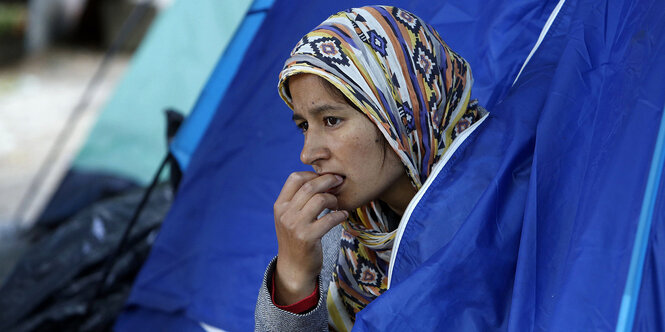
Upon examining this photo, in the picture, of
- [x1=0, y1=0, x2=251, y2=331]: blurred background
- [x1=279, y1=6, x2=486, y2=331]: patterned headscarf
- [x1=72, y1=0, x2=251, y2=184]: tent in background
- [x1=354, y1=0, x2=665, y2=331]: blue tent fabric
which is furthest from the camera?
[x1=72, y1=0, x2=251, y2=184]: tent in background

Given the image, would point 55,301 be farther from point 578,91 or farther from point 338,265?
point 578,91

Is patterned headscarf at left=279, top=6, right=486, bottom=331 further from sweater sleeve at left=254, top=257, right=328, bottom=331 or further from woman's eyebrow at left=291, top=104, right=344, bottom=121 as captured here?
sweater sleeve at left=254, top=257, right=328, bottom=331

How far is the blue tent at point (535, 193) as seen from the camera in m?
0.86

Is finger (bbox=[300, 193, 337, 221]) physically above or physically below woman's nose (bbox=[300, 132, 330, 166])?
below

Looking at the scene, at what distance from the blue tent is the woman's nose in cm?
16

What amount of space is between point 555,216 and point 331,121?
34 cm

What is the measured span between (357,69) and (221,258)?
80cm

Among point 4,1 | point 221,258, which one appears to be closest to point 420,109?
point 221,258

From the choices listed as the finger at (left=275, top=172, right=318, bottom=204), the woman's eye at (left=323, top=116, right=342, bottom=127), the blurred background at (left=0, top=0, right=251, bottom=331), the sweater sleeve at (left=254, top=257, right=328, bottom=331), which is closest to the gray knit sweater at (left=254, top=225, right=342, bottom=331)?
the sweater sleeve at (left=254, top=257, right=328, bottom=331)

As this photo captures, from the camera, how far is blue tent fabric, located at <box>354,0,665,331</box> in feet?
2.80

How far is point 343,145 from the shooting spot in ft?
3.49

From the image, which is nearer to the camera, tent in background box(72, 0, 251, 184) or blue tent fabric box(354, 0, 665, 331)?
blue tent fabric box(354, 0, 665, 331)

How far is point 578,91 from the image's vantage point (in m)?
1.12

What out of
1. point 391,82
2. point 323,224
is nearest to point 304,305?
point 323,224
